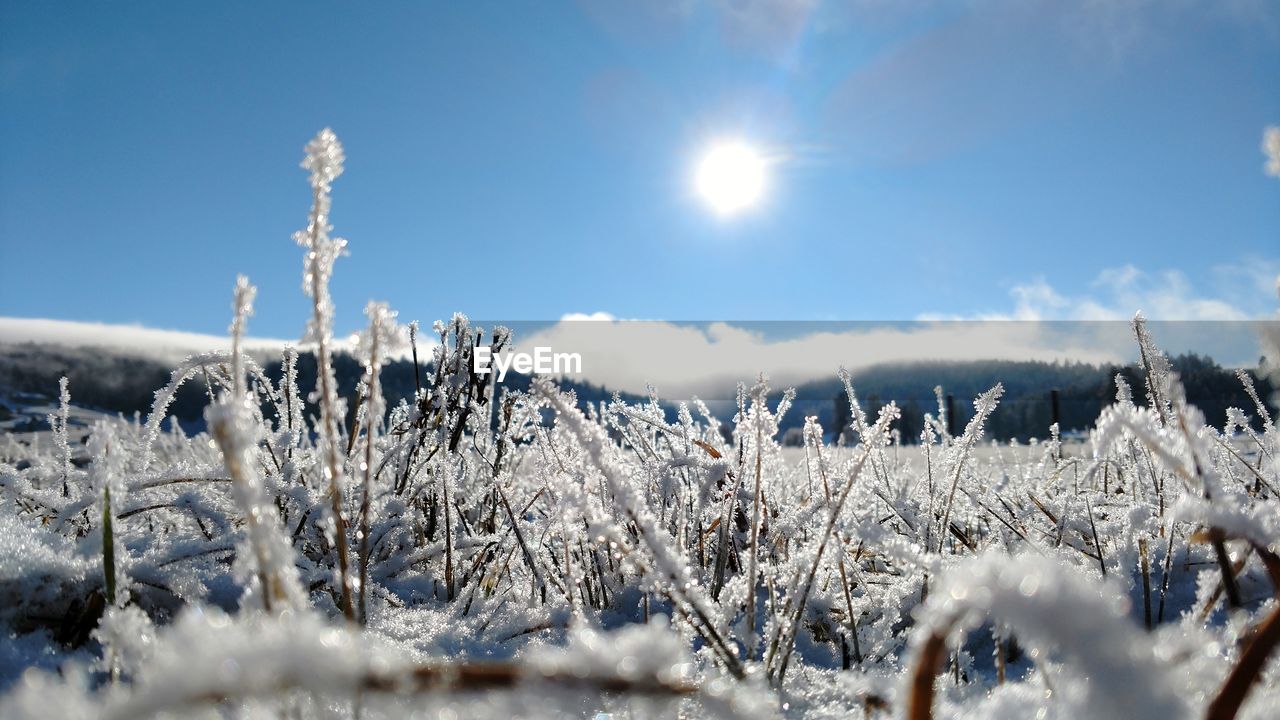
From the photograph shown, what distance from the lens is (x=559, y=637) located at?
149cm

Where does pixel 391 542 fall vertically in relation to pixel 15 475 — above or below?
below

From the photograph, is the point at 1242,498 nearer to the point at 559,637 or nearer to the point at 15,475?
the point at 559,637

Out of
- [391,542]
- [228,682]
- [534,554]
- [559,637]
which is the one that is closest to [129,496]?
[391,542]

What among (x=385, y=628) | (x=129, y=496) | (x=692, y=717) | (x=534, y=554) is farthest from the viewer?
(x=534, y=554)

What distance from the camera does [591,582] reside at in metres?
1.93

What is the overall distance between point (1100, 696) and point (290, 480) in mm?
2054

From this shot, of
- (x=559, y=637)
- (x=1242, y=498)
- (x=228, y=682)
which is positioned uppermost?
(x=228, y=682)

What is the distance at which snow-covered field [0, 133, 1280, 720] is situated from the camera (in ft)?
1.46

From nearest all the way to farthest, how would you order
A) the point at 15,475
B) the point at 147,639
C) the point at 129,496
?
the point at 147,639
the point at 129,496
the point at 15,475

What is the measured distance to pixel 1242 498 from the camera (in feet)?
5.09

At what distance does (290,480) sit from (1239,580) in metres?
2.25

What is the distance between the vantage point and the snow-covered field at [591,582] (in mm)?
444

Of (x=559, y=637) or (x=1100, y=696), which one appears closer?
(x=1100, y=696)

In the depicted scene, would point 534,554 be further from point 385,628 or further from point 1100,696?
point 1100,696
